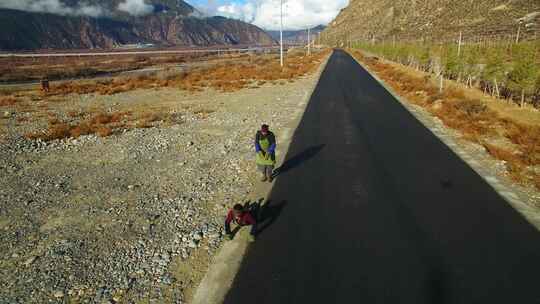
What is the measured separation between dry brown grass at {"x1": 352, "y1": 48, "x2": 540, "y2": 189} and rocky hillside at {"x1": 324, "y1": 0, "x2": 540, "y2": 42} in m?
33.7

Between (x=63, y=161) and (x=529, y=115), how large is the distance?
1998 centimetres

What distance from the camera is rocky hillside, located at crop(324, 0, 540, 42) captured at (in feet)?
192

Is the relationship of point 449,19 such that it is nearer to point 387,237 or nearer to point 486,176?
point 486,176

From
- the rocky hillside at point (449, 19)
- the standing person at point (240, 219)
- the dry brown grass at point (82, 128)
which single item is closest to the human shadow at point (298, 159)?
the standing person at point (240, 219)

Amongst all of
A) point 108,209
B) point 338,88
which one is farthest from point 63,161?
point 338,88

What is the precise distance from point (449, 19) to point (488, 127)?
272 feet

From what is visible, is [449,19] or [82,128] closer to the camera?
[82,128]

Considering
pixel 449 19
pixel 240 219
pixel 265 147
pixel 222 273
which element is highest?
pixel 449 19

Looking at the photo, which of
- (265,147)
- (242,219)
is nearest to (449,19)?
(265,147)

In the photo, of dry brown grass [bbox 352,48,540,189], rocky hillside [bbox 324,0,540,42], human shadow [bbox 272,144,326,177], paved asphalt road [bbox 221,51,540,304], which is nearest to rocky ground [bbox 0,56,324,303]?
human shadow [bbox 272,144,326,177]

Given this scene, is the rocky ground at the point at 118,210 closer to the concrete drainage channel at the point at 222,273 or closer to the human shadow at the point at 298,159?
the concrete drainage channel at the point at 222,273

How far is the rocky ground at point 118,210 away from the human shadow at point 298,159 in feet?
2.84

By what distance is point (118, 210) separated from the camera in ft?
24.6

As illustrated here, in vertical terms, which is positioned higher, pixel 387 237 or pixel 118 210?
pixel 387 237
